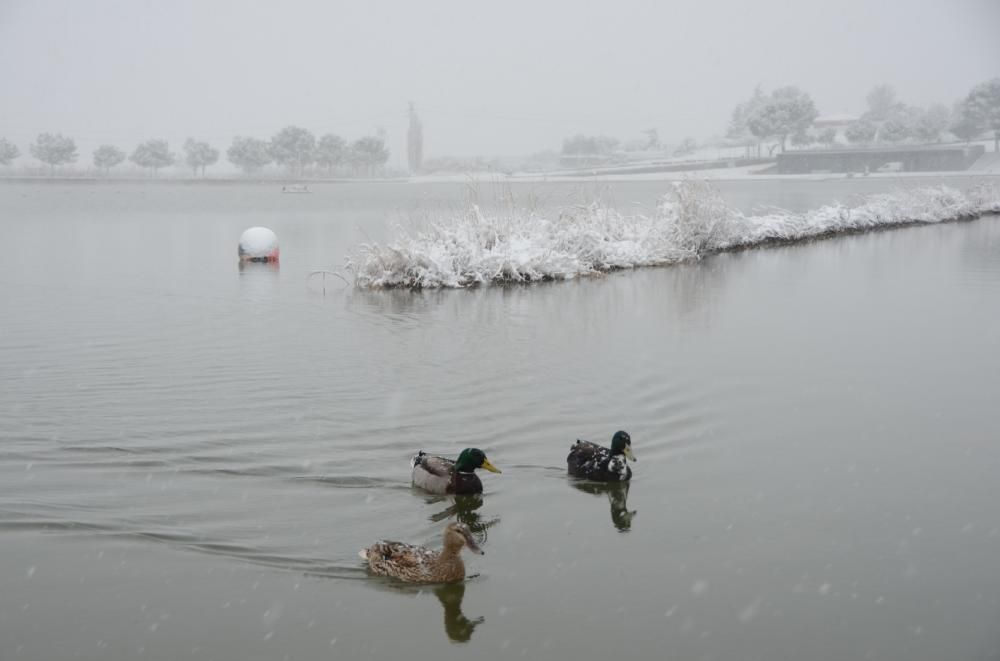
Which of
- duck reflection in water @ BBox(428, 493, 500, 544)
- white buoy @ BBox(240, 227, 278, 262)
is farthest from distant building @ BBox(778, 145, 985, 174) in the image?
duck reflection in water @ BBox(428, 493, 500, 544)

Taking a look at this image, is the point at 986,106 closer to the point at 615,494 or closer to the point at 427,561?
the point at 615,494

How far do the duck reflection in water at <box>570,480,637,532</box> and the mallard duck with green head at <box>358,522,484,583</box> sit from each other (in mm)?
1864

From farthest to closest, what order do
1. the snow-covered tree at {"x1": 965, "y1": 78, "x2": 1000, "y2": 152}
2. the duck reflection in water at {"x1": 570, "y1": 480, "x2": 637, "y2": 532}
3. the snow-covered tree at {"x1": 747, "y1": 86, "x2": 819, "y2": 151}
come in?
the snow-covered tree at {"x1": 747, "y1": 86, "x2": 819, "y2": 151} → the snow-covered tree at {"x1": 965, "y1": 78, "x2": 1000, "y2": 152} → the duck reflection in water at {"x1": 570, "y1": 480, "x2": 637, "y2": 532}

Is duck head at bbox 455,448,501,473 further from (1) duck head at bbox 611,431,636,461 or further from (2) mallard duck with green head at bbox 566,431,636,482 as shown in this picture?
(1) duck head at bbox 611,431,636,461

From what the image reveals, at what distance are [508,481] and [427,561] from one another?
2.42 meters

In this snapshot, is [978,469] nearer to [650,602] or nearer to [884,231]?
[650,602]

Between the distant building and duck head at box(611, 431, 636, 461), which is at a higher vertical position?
the distant building

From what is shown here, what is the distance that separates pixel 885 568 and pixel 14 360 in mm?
13004

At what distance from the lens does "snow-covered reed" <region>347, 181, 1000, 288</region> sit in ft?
79.6

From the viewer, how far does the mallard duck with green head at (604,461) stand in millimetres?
9953

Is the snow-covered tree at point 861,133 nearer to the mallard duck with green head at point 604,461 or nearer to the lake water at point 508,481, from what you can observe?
the lake water at point 508,481

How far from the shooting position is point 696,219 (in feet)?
105

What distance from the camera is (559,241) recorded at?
2761cm

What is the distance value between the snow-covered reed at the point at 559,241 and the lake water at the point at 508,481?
3546 mm
